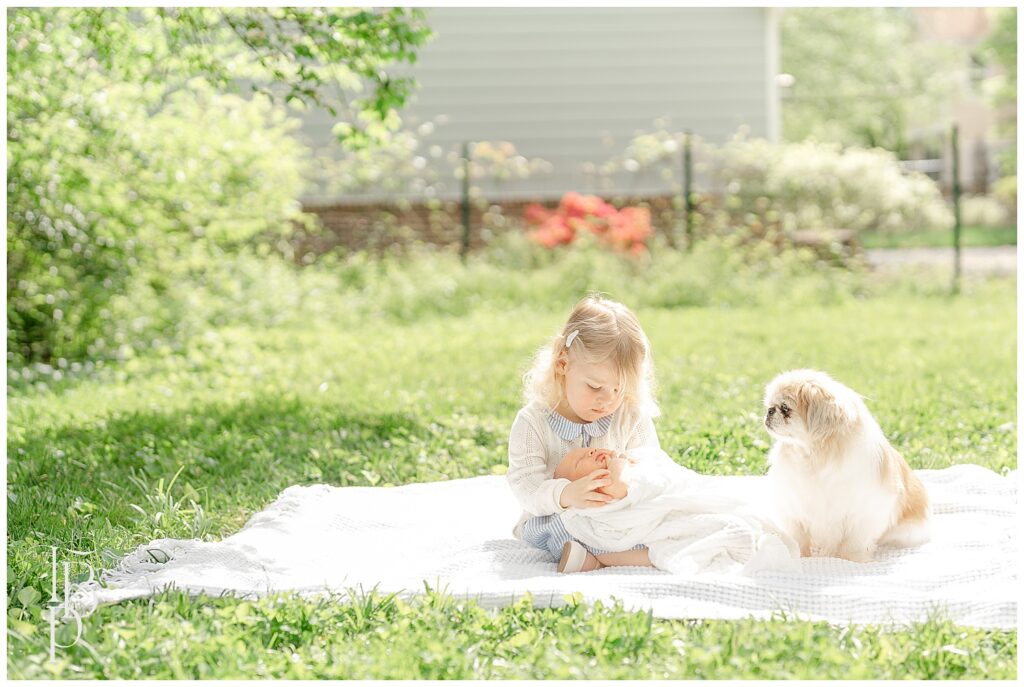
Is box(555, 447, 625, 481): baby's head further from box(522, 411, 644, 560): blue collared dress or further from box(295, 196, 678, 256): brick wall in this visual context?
box(295, 196, 678, 256): brick wall

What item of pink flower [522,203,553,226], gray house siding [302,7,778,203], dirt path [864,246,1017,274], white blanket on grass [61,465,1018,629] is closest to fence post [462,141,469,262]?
pink flower [522,203,553,226]

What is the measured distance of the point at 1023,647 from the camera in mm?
3074

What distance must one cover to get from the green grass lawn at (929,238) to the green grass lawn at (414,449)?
2.95 meters

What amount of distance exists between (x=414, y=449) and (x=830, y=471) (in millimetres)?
2386

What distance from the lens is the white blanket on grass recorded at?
3.44 meters

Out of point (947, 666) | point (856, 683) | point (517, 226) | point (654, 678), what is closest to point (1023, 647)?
point (947, 666)

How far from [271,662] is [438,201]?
1187 cm

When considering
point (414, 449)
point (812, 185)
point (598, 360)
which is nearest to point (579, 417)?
point (598, 360)

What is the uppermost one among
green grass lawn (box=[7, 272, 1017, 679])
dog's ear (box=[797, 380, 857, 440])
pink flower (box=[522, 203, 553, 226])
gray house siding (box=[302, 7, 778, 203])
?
gray house siding (box=[302, 7, 778, 203])

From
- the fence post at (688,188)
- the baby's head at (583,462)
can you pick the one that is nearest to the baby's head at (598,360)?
the baby's head at (583,462)

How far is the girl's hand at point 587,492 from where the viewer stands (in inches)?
151

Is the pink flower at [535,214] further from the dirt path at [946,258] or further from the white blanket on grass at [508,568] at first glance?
the white blanket on grass at [508,568]

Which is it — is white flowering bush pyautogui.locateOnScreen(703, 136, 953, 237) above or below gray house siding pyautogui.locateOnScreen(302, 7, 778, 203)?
below

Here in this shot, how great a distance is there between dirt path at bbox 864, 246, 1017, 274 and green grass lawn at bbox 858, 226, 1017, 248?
4.2 inches
